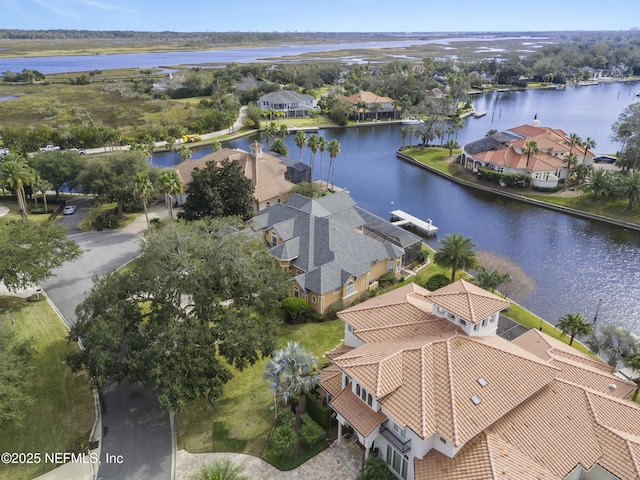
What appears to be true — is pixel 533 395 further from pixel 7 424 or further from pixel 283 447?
pixel 7 424

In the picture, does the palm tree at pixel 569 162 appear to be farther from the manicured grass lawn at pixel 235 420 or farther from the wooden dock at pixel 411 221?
the manicured grass lawn at pixel 235 420

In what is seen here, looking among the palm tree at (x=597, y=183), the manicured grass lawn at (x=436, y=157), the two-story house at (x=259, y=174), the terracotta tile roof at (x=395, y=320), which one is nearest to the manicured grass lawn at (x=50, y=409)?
the terracotta tile roof at (x=395, y=320)

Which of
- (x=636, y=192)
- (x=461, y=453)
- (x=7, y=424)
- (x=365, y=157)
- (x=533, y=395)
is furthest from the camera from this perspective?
(x=365, y=157)

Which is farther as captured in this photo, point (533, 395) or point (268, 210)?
point (268, 210)

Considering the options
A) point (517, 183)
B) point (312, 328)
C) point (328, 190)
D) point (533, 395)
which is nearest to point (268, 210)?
point (312, 328)

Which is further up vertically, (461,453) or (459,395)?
(459,395)

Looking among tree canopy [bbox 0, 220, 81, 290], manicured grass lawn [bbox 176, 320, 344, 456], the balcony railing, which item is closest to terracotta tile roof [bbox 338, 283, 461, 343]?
manicured grass lawn [bbox 176, 320, 344, 456]
